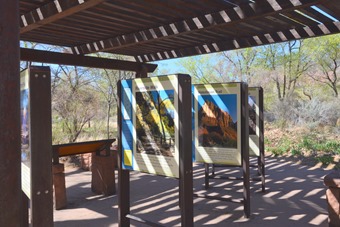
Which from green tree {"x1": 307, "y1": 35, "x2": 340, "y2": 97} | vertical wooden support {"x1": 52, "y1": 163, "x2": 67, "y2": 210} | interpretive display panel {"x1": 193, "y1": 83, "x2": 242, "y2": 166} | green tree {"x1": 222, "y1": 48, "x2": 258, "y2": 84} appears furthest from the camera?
green tree {"x1": 222, "y1": 48, "x2": 258, "y2": 84}

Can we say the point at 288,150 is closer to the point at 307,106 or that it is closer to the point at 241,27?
the point at 307,106

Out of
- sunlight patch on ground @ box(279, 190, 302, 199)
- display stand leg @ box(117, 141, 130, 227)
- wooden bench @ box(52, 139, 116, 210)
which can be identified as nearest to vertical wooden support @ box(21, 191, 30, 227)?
display stand leg @ box(117, 141, 130, 227)

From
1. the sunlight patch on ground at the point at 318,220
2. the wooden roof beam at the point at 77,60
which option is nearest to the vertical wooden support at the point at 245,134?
the sunlight patch on ground at the point at 318,220

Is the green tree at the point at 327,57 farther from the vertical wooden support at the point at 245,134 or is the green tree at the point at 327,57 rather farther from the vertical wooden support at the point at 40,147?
the vertical wooden support at the point at 40,147

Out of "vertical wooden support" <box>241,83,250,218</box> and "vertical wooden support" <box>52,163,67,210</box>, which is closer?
"vertical wooden support" <box>241,83,250,218</box>

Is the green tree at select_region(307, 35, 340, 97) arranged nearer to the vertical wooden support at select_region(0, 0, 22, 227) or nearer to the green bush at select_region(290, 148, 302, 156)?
the green bush at select_region(290, 148, 302, 156)

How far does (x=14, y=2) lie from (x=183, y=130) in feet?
6.38

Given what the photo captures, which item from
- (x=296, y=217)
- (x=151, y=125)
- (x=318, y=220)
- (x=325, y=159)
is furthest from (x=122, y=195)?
(x=325, y=159)

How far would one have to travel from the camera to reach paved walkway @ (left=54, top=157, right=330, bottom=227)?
5.12m

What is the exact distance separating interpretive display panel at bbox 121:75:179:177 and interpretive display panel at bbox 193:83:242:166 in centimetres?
194

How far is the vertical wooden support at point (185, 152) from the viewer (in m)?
3.42

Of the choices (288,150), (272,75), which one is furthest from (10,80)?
(272,75)

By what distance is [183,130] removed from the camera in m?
3.45

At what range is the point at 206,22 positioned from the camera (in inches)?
198
